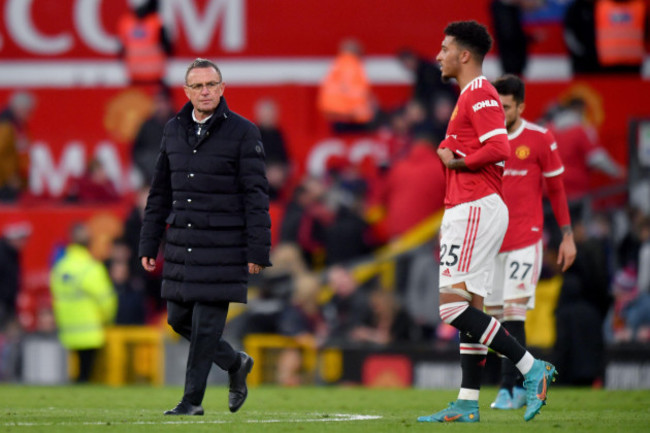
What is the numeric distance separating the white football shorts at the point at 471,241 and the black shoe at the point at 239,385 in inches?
52.2

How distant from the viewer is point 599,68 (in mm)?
19484

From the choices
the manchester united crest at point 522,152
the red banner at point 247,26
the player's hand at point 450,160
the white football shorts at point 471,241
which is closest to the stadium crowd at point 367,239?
the red banner at point 247,26

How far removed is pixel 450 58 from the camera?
7.96 metres

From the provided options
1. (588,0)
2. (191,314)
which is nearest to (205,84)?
(191,314)

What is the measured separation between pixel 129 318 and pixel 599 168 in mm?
5554

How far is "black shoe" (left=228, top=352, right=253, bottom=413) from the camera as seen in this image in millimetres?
8359

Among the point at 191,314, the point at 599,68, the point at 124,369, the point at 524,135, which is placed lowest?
the point at 124,369

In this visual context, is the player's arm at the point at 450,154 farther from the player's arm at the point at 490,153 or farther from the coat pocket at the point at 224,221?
the coat pocket at the point at 224,221

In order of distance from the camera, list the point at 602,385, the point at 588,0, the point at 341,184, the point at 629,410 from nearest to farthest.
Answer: the point at 629,410, the point at 602,385, the point at 341,184, the point at 588,0

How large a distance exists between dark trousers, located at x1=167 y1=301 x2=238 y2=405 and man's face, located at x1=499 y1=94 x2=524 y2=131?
244 centimetres

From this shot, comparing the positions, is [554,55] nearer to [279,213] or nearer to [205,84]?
[279,213]

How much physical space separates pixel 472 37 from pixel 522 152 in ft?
5.38

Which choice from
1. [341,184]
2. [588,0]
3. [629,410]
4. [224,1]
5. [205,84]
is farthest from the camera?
[224,1]

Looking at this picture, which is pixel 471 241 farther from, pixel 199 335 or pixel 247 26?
pixel 247 26
